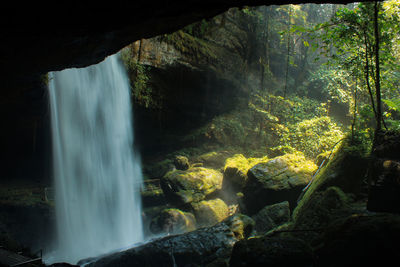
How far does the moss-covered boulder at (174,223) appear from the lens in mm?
9070

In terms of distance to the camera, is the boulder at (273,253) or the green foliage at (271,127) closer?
the boulder at (273,253)

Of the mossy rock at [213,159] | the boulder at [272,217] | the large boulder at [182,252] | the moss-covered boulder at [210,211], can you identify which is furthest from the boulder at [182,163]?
the large boulder at [182,252]

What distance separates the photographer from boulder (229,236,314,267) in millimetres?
3836

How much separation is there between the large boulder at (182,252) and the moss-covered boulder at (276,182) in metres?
2.28

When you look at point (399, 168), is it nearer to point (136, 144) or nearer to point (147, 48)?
point (147, 48)

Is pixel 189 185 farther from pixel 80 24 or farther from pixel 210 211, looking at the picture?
pixel 80 24

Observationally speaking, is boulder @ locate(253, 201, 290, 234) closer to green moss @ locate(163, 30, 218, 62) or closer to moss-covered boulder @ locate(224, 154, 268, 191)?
moss-covered boulder @ locate(224, 154, 268, 191)

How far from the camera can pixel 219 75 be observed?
12.8 m

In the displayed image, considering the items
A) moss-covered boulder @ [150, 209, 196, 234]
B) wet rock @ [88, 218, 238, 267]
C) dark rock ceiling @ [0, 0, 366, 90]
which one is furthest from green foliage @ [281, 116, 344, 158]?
dark rock ceiling @ [0, 0, 366, 90]

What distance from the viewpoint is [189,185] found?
415 inches

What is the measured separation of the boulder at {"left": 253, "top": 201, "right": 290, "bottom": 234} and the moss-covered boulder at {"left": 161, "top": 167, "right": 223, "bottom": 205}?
10.2 feet

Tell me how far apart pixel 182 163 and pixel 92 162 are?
4487mm

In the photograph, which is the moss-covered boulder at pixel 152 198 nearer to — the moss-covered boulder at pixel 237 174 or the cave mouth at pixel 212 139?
the cave mouth at pixel 212 139

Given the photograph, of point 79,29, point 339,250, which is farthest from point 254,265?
point 79,29
